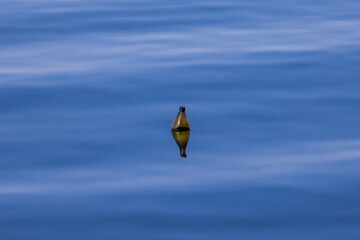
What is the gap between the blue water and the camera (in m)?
3.68

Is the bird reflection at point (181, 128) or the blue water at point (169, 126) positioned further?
the bird reflection at point (181, 128)

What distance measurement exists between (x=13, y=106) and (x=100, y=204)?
209 centimetres

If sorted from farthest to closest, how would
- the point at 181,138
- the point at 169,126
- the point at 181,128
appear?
the point at 169,126 → the point at 181,128 → the point at 181,138

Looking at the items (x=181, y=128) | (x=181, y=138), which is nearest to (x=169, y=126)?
(x=181, y=128)

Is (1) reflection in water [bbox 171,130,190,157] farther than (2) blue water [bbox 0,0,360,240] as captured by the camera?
Yes

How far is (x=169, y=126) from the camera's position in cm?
512

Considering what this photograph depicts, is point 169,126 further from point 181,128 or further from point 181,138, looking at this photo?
point 181,138

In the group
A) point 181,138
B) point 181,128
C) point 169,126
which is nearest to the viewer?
point 181,138

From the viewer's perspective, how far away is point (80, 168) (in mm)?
4316

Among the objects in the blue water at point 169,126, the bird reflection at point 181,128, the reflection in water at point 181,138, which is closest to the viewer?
the blue water at point 169,126

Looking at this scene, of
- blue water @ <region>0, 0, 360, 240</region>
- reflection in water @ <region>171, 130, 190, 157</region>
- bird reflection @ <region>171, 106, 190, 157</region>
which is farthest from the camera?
bird reflection @ <region>171, 106, 190, 157</region>

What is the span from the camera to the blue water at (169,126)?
3678 millimetres

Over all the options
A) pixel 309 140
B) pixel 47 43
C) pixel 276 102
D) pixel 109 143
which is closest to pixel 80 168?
pixel 109 143

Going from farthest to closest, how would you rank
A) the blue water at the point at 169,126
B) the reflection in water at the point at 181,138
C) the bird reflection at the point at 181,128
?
1. the bird reflection at the point at 181,128
2. the reflection in water at the point at 181,138
3. the blue water at the point at 169,126
